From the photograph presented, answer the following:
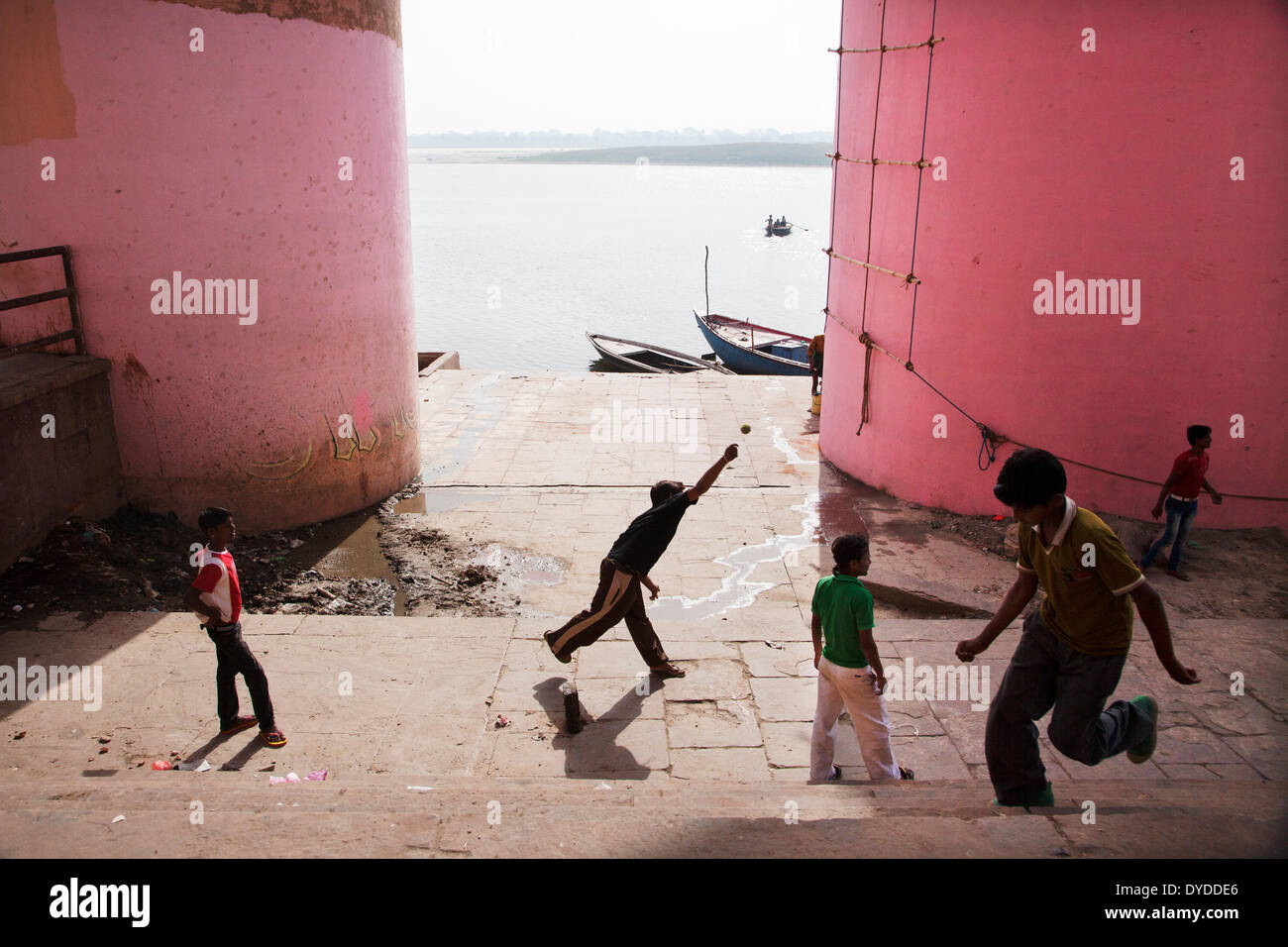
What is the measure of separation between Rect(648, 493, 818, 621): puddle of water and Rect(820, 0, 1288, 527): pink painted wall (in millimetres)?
1687

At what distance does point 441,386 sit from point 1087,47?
10627 mm

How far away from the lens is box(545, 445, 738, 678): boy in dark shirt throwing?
6.00m

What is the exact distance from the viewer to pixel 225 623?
5344 millimetres

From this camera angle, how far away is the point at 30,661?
20.9 ft

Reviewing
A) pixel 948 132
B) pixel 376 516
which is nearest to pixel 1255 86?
pixel 948 132

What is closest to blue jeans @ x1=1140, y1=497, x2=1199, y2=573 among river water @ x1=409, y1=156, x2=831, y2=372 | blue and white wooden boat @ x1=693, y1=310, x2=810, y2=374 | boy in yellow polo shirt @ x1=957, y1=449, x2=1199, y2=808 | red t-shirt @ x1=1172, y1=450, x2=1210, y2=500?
red t-shirt @ x1=1172, y1=450, x2=1210, y2=500

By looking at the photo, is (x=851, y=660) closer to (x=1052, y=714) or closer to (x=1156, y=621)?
(x=1052, y=714)

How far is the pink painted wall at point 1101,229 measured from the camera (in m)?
7.93

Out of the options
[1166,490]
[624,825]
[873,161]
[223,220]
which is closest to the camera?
[624,825]

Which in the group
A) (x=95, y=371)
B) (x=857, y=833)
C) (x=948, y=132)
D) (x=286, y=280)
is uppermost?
(x=948, y=132)

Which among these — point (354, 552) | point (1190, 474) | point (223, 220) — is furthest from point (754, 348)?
point (223, 220)

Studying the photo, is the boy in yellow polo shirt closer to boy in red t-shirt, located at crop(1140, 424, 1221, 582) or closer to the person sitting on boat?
boy in red t-shirt, located at crop(1140, 424, 1221, 582)

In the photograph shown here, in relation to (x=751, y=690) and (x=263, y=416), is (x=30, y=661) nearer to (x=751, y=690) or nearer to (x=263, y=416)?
(x=263, y=416)

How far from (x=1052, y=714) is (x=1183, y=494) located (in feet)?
14.4
